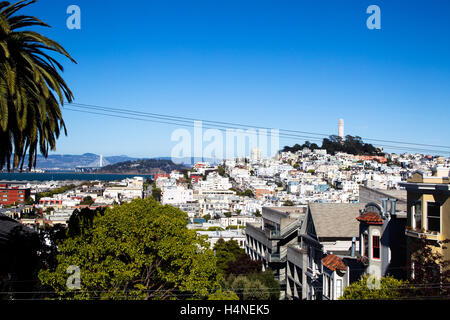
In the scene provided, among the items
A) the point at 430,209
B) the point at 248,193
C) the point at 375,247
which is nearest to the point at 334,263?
the point at 375,247

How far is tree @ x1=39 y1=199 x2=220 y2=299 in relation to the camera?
13.3 meters

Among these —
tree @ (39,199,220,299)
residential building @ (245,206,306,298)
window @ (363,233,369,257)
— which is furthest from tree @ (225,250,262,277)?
tree @ (39,199,220,299)

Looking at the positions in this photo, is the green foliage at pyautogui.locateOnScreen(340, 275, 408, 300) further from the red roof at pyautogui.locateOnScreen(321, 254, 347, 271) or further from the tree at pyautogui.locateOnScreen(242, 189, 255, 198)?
the tree at pyautogui.locateOnScreen(242, 189, 255, 198)

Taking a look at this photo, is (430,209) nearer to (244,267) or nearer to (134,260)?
(134,260)

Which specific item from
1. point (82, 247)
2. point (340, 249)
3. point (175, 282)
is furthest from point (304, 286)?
point (82, 247)

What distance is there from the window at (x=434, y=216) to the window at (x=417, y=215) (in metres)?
0.33

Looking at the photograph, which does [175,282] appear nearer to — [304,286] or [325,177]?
[304,286]

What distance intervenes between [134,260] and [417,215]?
9450 millimetres

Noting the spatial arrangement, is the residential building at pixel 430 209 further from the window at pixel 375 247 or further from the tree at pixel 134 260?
the tree at pixel 134 260

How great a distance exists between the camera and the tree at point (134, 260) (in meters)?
13.3

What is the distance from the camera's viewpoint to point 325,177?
198 meters

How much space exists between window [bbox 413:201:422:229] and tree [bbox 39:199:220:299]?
6.98 meters

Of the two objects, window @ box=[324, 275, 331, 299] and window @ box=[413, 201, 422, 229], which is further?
window @ box=[324, 275, 331, 299]

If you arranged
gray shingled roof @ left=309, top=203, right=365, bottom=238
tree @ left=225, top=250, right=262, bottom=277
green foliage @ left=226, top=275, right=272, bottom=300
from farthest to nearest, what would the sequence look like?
tree @ left=225, top=250, right=262, bottom=277, green foliage @ left=226, top=275, right=272, bottom=300, gray shingled roof @ left=309, top=203, right=365, bottom=238
